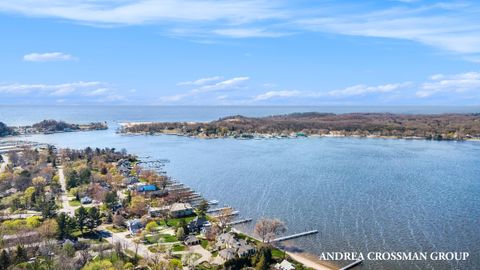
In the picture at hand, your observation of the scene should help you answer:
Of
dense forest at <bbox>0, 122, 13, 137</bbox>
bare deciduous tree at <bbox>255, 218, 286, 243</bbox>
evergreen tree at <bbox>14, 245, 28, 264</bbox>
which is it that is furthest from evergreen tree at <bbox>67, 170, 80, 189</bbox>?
dense forest at <bbox>0, 122, 13, 137</bbox>

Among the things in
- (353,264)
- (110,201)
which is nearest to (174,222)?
(110,201)

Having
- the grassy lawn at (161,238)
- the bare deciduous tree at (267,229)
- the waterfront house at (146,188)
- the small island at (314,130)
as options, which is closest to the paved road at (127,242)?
the grassy lawn at (161,238)

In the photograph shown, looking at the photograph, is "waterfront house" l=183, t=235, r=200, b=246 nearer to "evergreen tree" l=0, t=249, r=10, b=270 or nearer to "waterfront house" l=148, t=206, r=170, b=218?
"waterfront house" l=148, t=206, r=170, b=218

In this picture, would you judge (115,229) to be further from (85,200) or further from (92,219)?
(85,200)

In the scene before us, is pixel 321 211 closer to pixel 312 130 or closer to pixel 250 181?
pixel 250 181

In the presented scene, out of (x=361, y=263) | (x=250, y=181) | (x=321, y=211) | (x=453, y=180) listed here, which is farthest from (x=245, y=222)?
(x=453, y=180)

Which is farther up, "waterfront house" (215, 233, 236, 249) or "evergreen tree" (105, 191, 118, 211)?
"evergreen tree" (105, 191, 118, 211)
